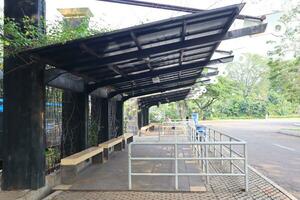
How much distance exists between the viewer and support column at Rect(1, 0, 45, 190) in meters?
5.69

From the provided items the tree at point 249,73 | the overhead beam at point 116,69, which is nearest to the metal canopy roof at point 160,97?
the overhead beam at point 116,69

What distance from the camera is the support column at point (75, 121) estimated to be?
26.7ft

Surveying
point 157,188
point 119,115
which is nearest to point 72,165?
point 157,188

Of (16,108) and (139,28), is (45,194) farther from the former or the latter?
(139,28)

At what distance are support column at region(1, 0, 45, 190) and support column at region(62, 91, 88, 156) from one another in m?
2.28

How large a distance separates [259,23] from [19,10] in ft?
14.8

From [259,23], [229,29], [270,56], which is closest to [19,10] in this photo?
[229,29]

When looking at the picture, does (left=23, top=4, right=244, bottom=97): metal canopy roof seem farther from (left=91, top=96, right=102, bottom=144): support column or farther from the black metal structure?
(left=91, top=96, right=102, bottom=144): support column

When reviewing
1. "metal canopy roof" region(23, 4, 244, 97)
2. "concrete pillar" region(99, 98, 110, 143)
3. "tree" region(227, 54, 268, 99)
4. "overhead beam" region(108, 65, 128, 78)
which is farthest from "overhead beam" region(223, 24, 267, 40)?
"tree" region(227, 54, 268, 99)

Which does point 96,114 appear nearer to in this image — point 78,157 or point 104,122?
A: point 104,122

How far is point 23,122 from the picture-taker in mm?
5730

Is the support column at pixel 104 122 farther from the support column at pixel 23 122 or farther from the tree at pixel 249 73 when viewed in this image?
the tree at pixel 249 73

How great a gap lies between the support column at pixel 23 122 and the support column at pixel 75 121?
2.28 m

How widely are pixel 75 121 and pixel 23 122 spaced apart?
263 centimetres
